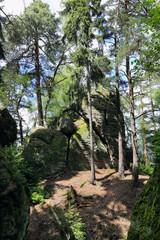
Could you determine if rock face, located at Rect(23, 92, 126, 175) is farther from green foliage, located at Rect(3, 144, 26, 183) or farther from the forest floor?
green foliage, located at Rect(3, 144, 26, 183)

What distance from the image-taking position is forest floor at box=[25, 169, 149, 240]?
526 cm

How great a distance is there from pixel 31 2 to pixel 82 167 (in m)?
16.5

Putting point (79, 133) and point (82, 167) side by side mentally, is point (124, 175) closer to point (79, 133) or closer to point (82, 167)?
point (82, 167)

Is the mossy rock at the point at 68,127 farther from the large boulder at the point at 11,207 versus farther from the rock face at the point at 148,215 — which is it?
the rock face at the point at 148,215

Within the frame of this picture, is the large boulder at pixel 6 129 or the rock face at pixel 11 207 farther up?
the large boulder at pixel 6 129

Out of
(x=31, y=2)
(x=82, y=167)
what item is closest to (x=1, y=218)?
(x=82, y=167)

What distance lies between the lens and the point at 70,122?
42.6 ft

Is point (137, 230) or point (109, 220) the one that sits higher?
point (137, 230)

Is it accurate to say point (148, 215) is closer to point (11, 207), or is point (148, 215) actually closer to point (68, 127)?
point (11, 207)

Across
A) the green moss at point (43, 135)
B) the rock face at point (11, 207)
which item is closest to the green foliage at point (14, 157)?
the rock face at point (11, 207)

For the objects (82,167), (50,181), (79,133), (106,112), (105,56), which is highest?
(105,56)

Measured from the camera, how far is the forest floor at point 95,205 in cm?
526

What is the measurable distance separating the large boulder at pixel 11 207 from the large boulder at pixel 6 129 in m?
6.89

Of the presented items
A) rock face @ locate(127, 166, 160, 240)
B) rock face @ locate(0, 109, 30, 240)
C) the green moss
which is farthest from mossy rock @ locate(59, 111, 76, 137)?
rock face @ locate(127, 166, 160, 240)
